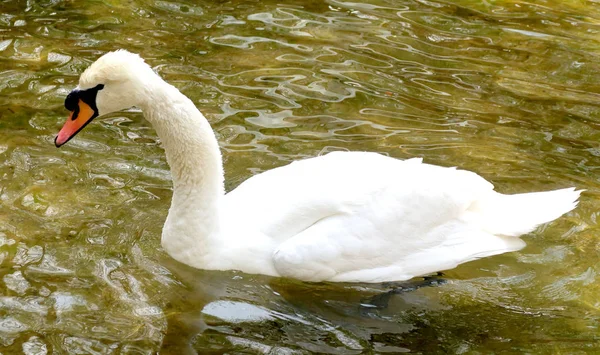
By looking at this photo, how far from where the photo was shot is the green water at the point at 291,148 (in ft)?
17.3

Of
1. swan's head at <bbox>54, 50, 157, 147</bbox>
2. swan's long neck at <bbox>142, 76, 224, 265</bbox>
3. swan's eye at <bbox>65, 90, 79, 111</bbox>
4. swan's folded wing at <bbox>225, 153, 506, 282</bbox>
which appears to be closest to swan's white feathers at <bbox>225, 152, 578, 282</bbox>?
swan's folded wing at <bbox>225, 153, 506, 282</bbox>

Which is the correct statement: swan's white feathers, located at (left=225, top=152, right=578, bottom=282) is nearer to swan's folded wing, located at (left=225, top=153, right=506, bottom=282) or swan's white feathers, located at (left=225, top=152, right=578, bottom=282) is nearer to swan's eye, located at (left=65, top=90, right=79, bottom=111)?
swan's folded wing, located at (left=225, top=153, right=506, bottom=282)

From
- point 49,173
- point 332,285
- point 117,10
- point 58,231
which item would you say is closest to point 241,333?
point 332,285

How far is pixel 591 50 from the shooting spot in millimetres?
8750

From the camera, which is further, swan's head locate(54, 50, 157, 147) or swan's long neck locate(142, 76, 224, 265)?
swan's long neck locate(142, 76, 224, 265)

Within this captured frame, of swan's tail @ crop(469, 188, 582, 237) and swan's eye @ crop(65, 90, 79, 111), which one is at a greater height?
swan's eye @ crop(65, 90, 79, 111)

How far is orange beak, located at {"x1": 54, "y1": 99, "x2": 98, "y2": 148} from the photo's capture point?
5.39 meters

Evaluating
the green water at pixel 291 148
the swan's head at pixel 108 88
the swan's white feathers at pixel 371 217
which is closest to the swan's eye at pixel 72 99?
the swan's head at pixel 108 88

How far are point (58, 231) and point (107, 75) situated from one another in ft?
4.35

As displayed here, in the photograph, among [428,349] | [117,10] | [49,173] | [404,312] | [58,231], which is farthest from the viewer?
[117,10]

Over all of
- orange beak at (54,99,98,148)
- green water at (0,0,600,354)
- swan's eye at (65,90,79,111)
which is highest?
swan's eye at (65,90,79,111)

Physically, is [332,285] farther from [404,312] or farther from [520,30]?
[520,30]

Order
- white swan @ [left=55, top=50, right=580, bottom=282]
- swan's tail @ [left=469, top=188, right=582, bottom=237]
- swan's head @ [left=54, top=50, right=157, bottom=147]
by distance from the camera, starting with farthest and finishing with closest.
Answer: swan's tail @ [left=469, top=188, right=582, bottom=237] → white swan @ [left=55, top=50, right=580, bottom=282] → swan's head @ [left=54, top=50, right=157, bottom=147]

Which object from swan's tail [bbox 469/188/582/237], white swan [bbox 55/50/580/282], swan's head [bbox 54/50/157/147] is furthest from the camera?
swan's tail [bbox 469/188/582/237]
